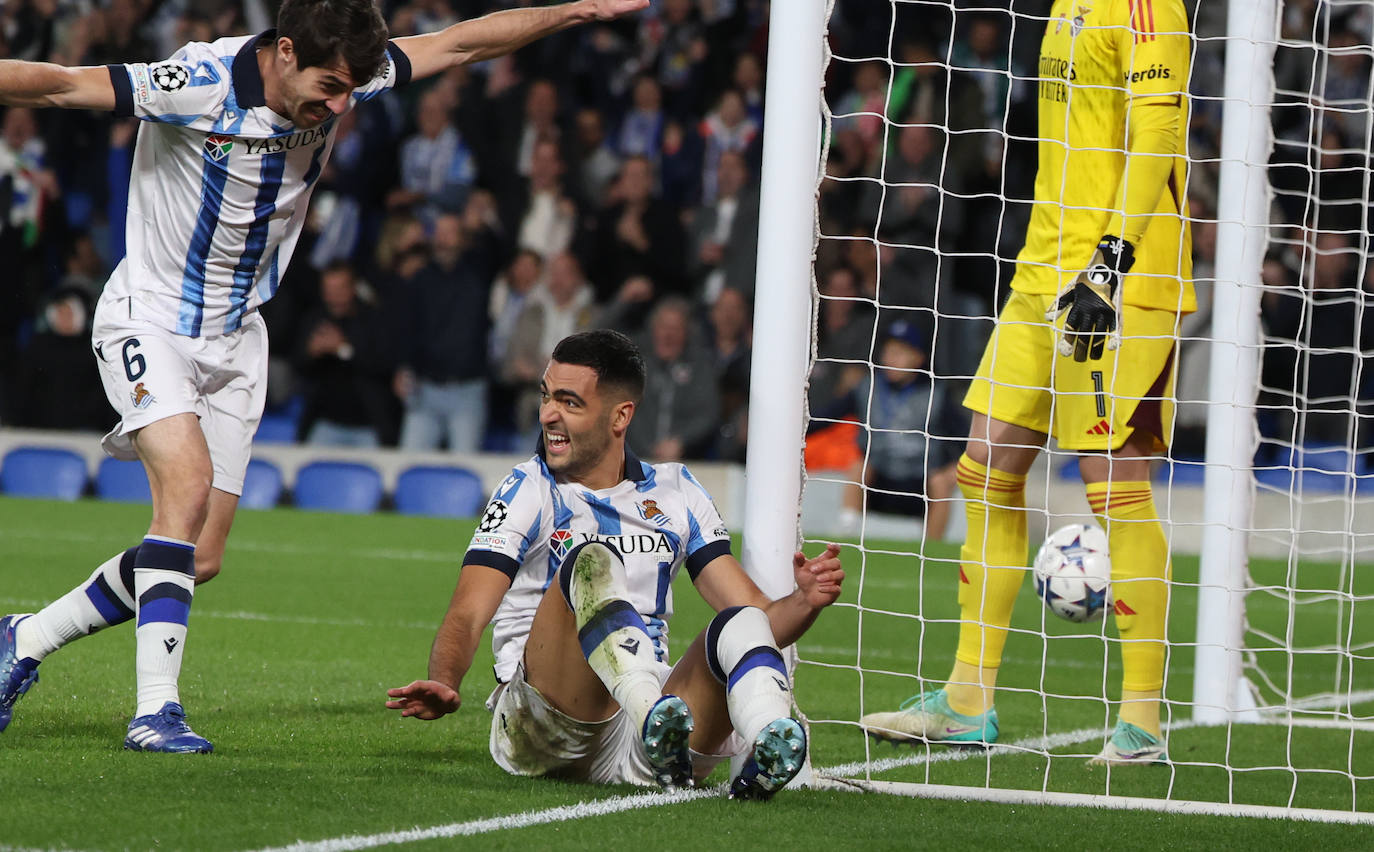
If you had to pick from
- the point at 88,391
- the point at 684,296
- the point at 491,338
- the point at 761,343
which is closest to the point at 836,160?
the point at 684,296

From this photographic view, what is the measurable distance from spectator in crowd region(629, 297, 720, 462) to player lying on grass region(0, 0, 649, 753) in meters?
7.44

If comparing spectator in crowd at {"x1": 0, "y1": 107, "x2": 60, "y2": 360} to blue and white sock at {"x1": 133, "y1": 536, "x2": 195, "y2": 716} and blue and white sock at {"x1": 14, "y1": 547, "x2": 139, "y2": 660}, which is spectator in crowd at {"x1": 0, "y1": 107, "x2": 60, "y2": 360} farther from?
blue and white sock at {"x1": 133, "y1": 536, "x2": 195, "y2": 716}

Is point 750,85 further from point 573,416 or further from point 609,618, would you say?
point 609,618

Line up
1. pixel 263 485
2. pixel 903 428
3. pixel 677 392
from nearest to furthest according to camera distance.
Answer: pixel 903 428 → pixel 677 392 → pixel 263 485

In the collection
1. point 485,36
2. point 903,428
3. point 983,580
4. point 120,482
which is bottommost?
point 120,482

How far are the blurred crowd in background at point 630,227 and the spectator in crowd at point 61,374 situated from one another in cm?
2

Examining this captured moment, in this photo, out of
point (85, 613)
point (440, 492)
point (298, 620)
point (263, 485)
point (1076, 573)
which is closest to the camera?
point (85, 613)

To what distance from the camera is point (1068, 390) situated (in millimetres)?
4855

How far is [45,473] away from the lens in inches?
513

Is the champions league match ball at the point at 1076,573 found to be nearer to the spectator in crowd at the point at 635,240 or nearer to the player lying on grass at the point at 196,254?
the player lying on grass at the point at 196,254

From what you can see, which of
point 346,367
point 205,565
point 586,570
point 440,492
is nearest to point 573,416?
point 586,570

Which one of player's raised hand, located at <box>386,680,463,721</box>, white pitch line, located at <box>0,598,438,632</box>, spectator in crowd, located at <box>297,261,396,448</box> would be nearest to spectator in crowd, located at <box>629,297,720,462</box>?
spectator in crowd, located at <box>297,261,396,448</box>

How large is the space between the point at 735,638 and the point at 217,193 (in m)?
1.82

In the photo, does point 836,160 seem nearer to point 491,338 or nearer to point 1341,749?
point 491,338
